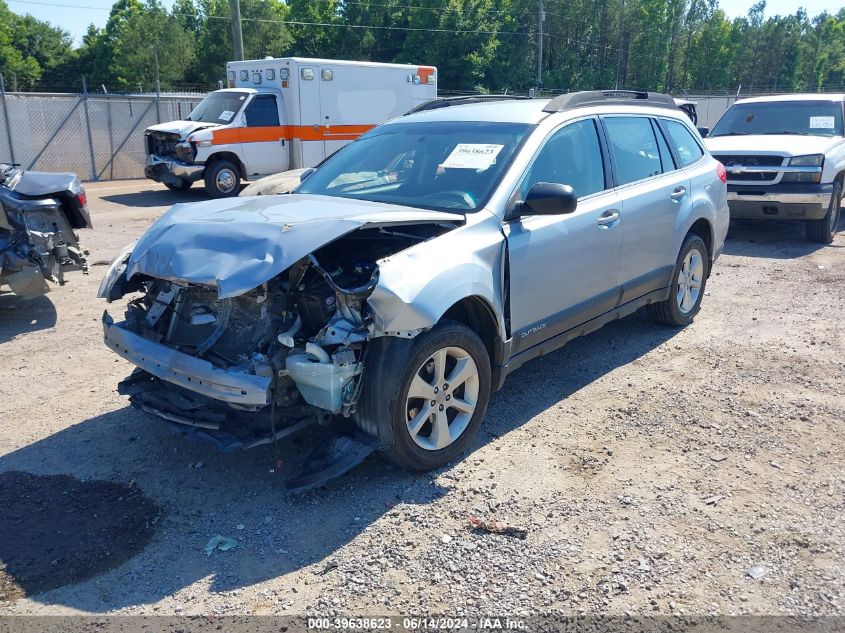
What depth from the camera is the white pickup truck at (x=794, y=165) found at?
393 inches

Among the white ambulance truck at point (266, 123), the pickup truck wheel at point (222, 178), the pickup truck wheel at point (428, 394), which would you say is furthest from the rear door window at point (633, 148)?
the white ambulance truck at point (266, 123)

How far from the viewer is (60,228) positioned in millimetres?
7027

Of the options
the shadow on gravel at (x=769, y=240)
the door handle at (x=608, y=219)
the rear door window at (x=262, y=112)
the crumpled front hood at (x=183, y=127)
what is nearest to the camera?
the door handle at (x=608, y=219)

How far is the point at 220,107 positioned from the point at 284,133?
1.44 metres

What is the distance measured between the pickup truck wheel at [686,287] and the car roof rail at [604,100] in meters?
1.20

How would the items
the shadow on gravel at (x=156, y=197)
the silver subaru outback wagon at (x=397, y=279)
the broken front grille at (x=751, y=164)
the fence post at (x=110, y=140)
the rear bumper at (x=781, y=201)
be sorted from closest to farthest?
the silver subaru outback wagon at (x=397, y=279) < the rear bumper at (x=781, y=201) < the broken front grille at (x=751, y=164) < the shadow on gravel at (x=156, y=197) < the fence post at (x=110, y=140)

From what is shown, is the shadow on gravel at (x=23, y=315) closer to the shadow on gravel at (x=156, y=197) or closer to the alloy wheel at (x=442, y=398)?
the alloy wheel at (x=442, y=398)

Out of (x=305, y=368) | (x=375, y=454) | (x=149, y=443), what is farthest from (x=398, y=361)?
(x=149, y=443)

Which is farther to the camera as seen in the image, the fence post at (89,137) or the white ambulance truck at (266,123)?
the fence post at (89,137)

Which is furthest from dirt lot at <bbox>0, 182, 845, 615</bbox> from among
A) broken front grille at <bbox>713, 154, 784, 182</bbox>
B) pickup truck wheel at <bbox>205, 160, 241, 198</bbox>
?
pickup truck wheel at <bbox>205, 160, 241, 198</bbox>

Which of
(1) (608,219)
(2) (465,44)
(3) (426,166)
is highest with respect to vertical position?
(2) (465,44)

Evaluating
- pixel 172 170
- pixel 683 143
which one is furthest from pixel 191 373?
pixel 172 170

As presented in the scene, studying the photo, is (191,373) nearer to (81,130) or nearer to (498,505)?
(498,505)

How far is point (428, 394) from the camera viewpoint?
3.99 meters
